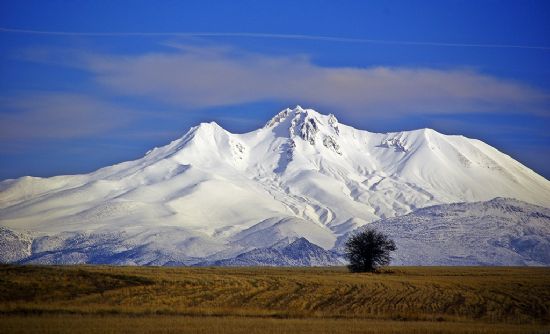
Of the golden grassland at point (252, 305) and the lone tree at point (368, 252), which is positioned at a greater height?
the lone tree at point (368, 252)

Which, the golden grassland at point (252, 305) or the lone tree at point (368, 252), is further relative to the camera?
the lone tree at point (368, 252)

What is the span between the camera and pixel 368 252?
124250 millimetres

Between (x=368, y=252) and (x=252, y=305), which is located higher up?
(x=368, y=252)

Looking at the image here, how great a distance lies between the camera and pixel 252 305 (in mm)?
64062

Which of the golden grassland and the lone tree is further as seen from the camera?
the lone tree

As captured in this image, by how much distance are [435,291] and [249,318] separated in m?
26.2

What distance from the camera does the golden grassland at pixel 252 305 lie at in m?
50.8

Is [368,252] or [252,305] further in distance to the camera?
[368,252]

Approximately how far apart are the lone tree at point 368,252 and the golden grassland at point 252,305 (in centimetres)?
3966

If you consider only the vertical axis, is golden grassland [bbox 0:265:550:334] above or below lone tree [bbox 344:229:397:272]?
below

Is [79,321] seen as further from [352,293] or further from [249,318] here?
[352,293]

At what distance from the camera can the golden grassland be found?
167ft

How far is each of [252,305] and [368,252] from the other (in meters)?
62.1

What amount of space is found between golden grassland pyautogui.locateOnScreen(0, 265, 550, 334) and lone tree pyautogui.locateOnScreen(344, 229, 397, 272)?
3966cm
